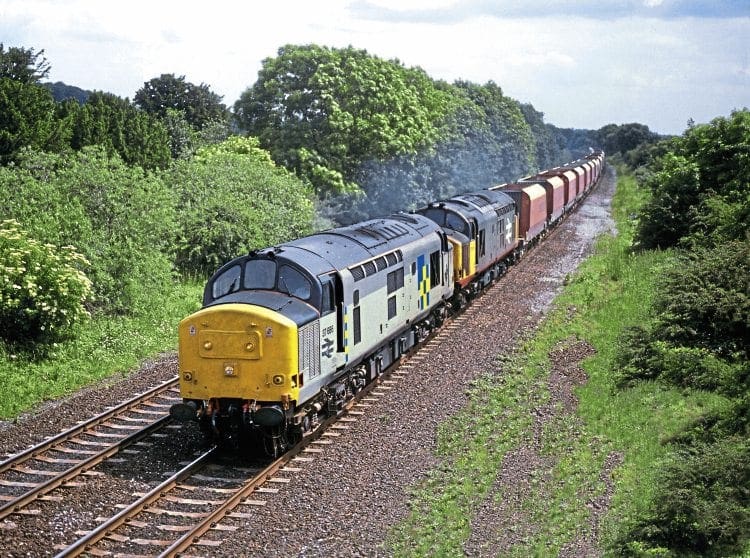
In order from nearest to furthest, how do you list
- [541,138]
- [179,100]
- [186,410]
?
[186,410], [179,100], [541,138]

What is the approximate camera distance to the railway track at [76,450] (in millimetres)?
14297

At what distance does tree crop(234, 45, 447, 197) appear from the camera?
49.8 metres

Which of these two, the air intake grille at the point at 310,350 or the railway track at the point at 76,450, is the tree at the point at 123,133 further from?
the air intake grille at the point at 310,350

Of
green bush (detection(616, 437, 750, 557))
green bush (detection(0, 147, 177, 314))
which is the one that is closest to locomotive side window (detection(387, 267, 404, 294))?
green bush (detection(616, 437, 750, 557))

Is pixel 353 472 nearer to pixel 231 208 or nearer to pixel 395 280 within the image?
pixel 395 280

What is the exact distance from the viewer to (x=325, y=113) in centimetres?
5044

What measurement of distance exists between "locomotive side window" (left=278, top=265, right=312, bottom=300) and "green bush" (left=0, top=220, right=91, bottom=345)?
770 cm

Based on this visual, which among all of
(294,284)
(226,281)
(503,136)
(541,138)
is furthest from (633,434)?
(541,138)

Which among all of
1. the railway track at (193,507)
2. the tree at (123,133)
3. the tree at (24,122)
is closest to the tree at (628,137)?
the tree at (123,133)

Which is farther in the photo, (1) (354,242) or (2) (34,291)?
(2) (34,291)

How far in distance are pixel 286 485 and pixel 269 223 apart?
22.7 m

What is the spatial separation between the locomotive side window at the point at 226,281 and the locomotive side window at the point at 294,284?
36.0 inches

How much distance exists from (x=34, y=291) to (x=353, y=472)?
9854 millimetres

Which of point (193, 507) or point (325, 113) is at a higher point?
point (325, 113)
